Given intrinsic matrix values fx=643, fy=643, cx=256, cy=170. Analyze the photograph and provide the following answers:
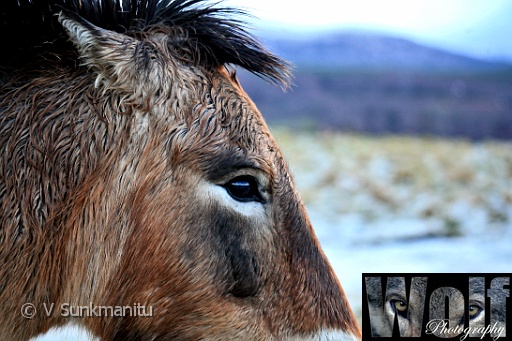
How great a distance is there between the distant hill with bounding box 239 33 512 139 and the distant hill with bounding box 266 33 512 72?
0.02m

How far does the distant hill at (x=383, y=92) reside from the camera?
14.5m

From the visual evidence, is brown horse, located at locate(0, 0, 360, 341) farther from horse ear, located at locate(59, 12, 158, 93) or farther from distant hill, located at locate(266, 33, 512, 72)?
distant hill, located at locate(266, 33, 512, 72)

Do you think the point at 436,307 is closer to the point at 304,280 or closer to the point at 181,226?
the point at 304,280

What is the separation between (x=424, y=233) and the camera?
8875 mm

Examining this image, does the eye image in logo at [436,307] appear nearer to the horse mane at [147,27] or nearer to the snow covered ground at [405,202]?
the horse mane at [147,27]

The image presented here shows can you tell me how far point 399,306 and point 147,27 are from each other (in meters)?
1.77

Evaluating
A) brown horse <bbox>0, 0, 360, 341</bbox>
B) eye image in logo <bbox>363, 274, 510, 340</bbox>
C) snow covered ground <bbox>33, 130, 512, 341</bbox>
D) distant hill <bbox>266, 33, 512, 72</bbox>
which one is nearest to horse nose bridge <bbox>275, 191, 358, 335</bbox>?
brown horse <bbox>0, 0, 360, 341</bbox>

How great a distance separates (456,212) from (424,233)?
1.09 metres

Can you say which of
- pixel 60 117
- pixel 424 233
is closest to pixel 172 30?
pixel 60 117

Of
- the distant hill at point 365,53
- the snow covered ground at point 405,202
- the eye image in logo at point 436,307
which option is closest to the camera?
the eye image in logo at point 436,307

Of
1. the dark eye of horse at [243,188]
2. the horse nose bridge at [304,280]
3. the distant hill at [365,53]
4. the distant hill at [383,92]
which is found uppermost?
the distant hill at [365,53]

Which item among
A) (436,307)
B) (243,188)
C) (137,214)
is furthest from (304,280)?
(436,307)

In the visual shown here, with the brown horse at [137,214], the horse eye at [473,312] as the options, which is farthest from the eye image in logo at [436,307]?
the brown horse at [137,214]

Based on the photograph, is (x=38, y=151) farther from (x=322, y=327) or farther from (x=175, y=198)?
(x=322, y=327)
